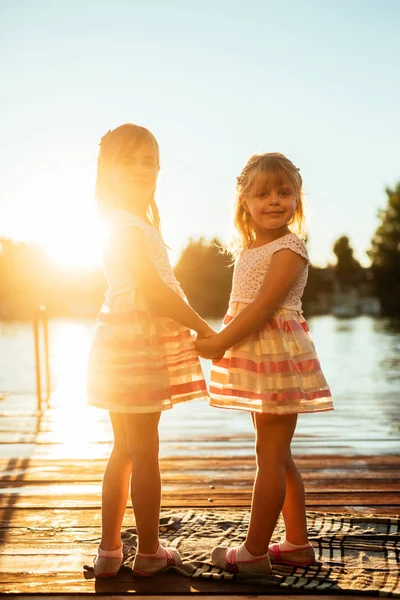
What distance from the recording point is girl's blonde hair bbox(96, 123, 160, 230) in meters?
2.22

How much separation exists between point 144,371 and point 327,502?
1.28 m

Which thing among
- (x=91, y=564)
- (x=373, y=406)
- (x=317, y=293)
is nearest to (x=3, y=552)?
(x=91, y=564)

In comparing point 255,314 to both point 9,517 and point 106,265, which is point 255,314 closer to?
point 106,265

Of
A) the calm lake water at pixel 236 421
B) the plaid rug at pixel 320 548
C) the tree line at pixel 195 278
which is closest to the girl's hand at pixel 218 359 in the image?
the plaid rug at pixel 320 548

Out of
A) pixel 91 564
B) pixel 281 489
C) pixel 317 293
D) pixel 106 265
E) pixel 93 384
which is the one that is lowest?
pixel 91 564

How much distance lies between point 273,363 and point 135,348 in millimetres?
418

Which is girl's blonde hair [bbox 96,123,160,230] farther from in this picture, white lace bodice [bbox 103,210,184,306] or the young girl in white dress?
the young girl in white dress

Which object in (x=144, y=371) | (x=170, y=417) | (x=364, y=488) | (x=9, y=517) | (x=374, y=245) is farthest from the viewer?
(x=374, y=245)

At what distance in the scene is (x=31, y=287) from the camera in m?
65.8

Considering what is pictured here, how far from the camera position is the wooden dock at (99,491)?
214 centimetres

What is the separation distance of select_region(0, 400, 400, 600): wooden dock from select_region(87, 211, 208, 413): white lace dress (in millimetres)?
530

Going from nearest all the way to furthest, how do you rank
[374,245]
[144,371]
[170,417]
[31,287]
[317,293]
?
1. [144,371]
2. [170,417]
3. [374,245]
4. [31,287]
5. [317,293]

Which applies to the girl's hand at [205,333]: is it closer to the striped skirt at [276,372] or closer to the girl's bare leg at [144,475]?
the striped skirt at [276,372]

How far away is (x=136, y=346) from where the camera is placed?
217 centimetres
